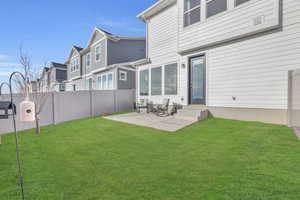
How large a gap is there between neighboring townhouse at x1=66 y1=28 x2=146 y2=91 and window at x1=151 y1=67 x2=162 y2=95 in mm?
3683

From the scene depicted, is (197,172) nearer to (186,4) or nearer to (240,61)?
(240,61)

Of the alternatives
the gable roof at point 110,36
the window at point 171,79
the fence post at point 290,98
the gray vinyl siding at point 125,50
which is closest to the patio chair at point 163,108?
the window at point 171,79

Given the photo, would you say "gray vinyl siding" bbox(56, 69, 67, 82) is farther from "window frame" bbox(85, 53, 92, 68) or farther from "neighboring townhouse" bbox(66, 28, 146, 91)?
"window frame" bbox(85, 53, 92, 68)

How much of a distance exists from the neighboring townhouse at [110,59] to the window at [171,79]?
4.86 m

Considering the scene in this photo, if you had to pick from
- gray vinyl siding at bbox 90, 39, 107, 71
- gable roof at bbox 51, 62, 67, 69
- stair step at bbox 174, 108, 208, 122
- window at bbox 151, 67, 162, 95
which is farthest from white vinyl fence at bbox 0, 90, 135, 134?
gable roof at bbox 51, 62, 67, 69

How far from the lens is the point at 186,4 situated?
809 cm

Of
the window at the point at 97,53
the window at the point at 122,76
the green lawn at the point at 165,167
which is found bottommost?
the green lawn at the point at 165,167

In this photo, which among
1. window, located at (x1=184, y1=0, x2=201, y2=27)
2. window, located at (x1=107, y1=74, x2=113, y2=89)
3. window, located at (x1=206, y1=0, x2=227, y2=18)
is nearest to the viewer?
window, located at (x1=206, y1=0, x2=227, y2=18)

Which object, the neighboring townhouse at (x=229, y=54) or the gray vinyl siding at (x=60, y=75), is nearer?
the neighboring townhouse at (x=229, y=54)

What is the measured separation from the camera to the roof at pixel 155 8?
29.8 feet

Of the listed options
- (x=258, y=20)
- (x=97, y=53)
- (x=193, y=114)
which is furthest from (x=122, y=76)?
(x=258, y=20)

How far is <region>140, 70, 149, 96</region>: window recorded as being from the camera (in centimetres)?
1087

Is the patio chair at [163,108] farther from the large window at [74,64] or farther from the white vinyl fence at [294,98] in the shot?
the large window at [74,64]

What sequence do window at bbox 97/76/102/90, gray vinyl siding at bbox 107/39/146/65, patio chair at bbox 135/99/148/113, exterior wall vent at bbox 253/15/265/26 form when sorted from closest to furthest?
1. exterior wall vent at bbox 253/15/265/26
2. patio chair at bbox 135/99/148/113
3. gray vinyl siding at bbox 107/39/146/65
4. window at bbox 97/76/102/90
